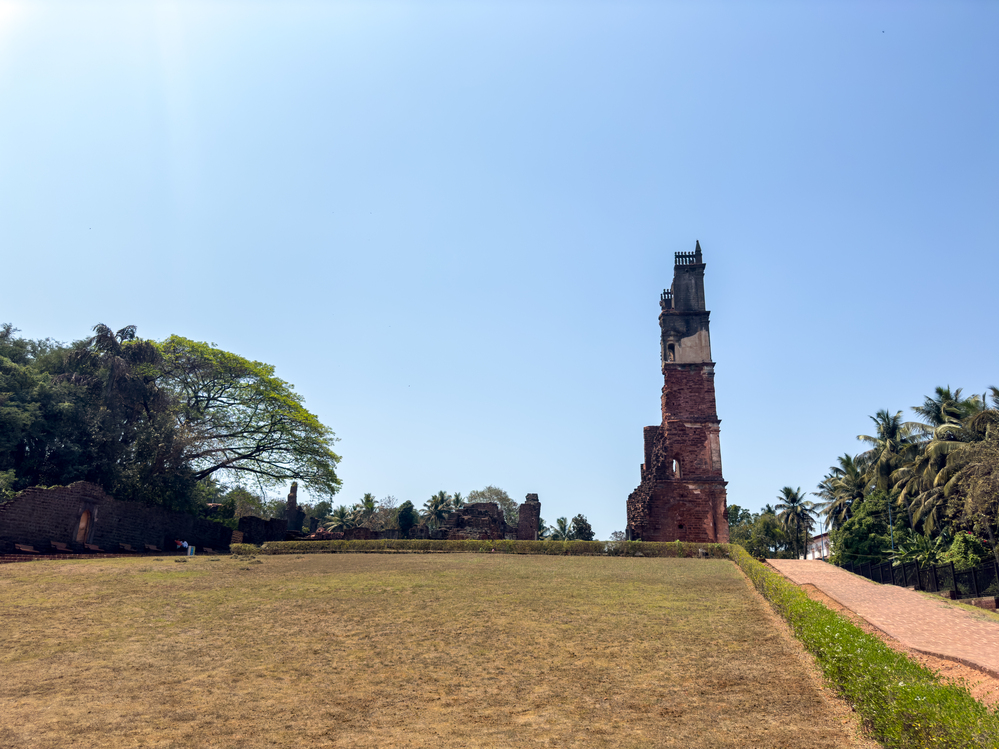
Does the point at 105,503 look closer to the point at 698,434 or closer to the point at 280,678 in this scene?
the point at 280,678

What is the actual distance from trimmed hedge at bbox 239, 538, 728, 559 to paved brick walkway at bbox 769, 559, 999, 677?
13.6 ft

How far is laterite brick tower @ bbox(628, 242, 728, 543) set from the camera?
104 feet

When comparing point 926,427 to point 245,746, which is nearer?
point 245,746

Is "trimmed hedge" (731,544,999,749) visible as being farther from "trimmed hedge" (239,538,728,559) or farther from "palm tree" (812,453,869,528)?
"palm tree" (812,453,869,528)

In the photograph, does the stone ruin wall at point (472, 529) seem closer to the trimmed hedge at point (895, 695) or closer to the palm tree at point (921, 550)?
the palm tree at point (921, 550)

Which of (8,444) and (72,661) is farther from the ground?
(8,444)

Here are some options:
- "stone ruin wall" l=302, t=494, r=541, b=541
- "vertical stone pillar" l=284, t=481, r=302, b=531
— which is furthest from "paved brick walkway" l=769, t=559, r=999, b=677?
"vertical stone pillar" l=284, t=481, r=302, b=531

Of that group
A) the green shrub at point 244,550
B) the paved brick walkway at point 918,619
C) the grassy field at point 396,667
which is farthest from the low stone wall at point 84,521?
the paved brick walkway at point 918,619

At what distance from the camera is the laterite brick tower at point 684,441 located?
31.7 meters

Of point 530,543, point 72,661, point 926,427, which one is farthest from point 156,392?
point 926,427

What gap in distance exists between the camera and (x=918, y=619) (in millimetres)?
12750

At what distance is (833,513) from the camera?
4891cm

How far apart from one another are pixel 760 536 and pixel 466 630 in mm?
51533

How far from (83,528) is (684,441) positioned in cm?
2622
